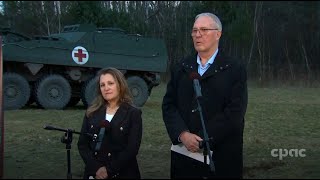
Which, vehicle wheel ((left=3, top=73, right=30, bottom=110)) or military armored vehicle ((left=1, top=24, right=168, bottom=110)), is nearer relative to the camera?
vehicle wheel ((left=3, top=73, right=30, bottom=110))

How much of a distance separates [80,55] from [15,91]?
200 cm

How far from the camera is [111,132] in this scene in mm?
4016

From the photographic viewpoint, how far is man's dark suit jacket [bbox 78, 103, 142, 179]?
3.94 m

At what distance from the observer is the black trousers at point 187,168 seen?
3898 mm

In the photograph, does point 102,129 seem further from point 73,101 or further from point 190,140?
point 73,101

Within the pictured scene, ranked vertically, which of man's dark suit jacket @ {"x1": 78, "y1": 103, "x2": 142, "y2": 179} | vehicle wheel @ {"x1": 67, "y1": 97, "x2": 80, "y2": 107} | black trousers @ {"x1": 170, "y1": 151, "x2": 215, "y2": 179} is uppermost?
man's dark suit jacket @ {"x1": 78, "y1": 103, "x2": 142, "y2": 179}

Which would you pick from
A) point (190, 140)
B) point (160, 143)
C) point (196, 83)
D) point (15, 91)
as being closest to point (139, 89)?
point (15, 91)

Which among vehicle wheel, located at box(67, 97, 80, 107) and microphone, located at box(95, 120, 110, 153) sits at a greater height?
microphone, located at box(95, 120, 110, 153)

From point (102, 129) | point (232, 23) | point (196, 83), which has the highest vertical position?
point (232, 23)

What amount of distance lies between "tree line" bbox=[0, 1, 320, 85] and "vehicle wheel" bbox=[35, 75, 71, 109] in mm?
1914

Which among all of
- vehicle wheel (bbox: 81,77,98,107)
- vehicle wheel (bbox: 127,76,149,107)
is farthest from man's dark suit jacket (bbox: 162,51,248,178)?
vehicle wheel (bbox: 127,76,149,107)

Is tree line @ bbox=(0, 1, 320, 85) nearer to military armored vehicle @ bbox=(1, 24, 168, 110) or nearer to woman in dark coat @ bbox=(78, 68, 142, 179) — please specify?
military armored vehicle @ bbox=(1, 24, 168, 110)

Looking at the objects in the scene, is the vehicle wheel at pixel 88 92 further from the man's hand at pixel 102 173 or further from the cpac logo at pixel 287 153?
the man's hand at pixel 102 173

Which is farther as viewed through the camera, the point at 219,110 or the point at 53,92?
the point at 53,92
